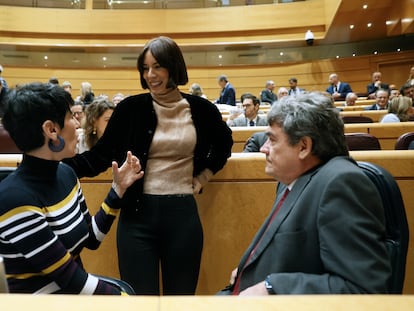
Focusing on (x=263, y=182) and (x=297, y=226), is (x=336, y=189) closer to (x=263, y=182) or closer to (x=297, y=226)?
(x=297, y=226)

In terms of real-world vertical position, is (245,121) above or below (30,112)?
below

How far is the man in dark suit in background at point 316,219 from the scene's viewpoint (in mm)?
853

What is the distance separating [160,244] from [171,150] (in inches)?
14.4

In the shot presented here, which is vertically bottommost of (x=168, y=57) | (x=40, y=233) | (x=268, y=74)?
(x=40, y=233)

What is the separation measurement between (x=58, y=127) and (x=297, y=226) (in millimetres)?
738

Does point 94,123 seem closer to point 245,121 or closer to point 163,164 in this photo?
point 163,164

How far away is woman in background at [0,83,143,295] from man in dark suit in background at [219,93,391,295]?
0.48m

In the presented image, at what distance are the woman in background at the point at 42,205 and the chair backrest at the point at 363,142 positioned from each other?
6.10 feet

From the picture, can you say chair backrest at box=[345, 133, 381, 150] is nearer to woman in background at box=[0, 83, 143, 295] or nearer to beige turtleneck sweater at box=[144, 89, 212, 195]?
beige turtleneck sweater at box=[144, 89, 212, 195]

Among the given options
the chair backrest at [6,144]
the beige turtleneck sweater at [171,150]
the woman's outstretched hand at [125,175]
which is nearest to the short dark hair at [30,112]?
the woman's outstretched hand at [125,175]

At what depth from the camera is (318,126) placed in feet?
3.50

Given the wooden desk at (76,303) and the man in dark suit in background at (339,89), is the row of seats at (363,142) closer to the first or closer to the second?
the wooden desk at (76,303)

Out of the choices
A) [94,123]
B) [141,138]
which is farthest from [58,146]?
[94,123]

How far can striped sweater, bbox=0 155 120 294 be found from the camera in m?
0.93
